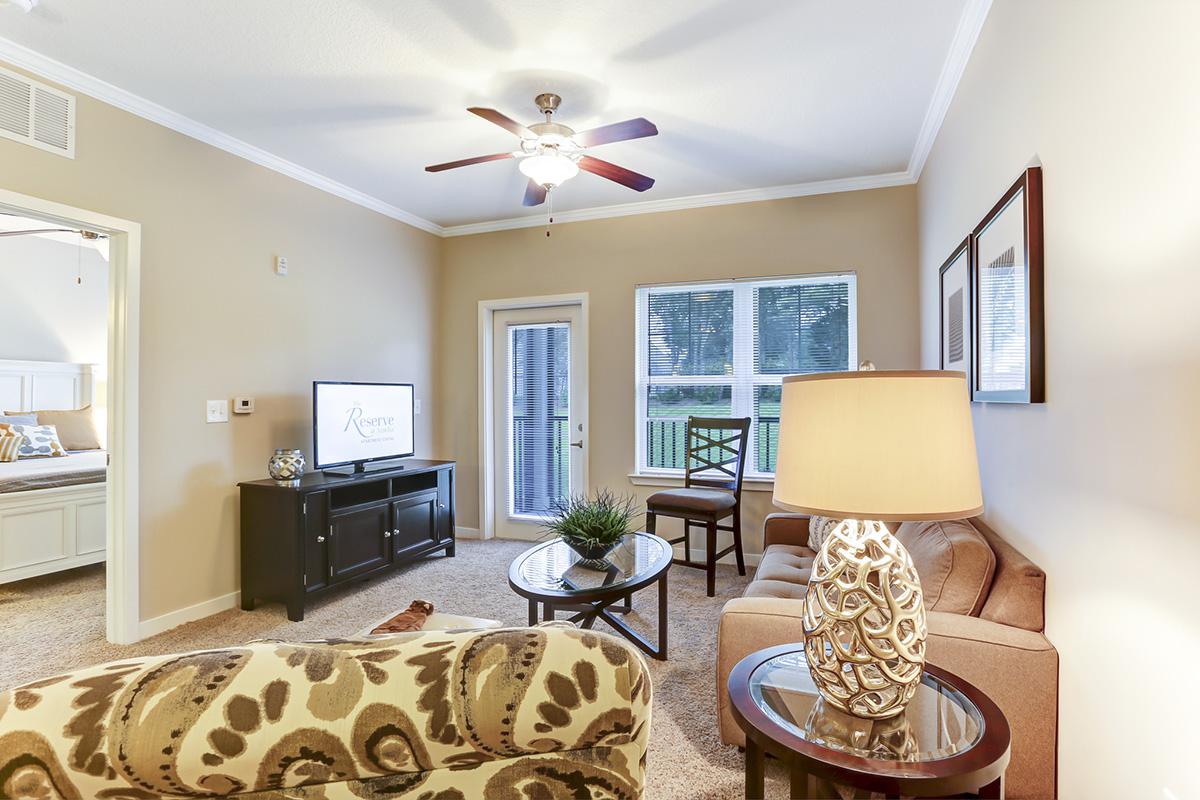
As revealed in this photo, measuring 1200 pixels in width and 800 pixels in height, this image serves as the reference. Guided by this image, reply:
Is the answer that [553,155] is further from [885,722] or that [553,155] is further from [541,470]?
[541,470]

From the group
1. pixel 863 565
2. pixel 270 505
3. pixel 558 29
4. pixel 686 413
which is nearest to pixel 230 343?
pixel 270 505

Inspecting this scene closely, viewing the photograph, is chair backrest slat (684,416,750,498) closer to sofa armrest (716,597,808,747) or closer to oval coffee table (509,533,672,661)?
oval coffee table (509,533,672,661)

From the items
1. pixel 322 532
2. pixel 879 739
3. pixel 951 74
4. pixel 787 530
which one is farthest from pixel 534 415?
pixel 879 739

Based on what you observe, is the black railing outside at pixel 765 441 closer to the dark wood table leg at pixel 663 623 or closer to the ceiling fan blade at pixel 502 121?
the dark wood table leg at pixel 663 623

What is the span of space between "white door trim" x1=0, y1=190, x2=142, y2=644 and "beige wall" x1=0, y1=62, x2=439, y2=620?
0.07 m

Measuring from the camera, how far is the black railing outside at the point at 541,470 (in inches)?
190

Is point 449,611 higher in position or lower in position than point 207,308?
lower

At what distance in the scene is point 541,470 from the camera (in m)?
4.89

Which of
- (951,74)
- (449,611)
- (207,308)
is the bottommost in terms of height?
(449,611)

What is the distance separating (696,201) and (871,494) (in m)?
3.52

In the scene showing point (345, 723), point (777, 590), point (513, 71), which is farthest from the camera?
point (513, 71)

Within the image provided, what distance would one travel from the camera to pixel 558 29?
235 cm

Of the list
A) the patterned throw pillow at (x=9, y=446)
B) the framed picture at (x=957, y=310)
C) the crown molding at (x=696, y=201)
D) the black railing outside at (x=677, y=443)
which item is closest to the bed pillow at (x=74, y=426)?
the patterned throw pillow at (x=9, y=446)

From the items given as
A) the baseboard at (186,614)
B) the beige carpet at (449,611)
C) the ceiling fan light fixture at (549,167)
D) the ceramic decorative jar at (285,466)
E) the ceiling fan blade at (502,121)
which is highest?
the ceiling fan blade at (502,121)
